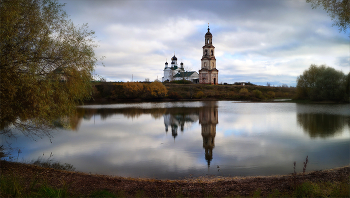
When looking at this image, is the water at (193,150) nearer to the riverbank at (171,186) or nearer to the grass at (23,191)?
the riverbank at (171,186)

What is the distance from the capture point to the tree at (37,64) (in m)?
7.48

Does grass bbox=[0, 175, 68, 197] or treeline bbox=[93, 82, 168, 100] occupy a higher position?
treeline bbox=[93, 82, 168, 100]

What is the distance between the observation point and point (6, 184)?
550 cm

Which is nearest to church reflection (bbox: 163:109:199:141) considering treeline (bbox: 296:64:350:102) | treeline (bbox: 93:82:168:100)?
treeline (bbox: 296:64:350:102)

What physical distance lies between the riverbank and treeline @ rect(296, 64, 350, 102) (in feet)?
120

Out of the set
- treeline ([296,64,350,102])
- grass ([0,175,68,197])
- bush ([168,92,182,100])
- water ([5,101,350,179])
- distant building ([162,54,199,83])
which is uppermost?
distant building ([162,54,199,83])

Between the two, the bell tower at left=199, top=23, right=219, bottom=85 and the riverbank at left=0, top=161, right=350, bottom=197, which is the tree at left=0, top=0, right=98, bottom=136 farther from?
the bell tower at left=199, top=23, right=219, bottom=85

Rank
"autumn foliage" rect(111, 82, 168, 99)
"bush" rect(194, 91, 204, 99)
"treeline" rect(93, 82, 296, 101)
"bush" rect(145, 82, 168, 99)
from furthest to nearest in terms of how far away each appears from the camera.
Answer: "bush" rect(194, 91, 204, 99)
"autumn foliage" rect(111, 82, 168, 99)
"treeline" rect(93, 82, 296, 101)
"bush" rect(145, 82, 168, 99)

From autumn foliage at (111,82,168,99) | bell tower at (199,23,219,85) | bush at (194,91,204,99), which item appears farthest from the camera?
bell tower at (199,23,219,85)

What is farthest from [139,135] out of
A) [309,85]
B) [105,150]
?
[309,85]

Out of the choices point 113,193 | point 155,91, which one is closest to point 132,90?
point 155,91

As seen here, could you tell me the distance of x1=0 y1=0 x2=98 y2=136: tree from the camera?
7484 millimetres

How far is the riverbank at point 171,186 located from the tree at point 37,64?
2.23 meters

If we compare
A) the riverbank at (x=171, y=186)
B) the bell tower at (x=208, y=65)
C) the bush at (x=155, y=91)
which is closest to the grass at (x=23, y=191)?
the riverbank at (x=171, y=186)
